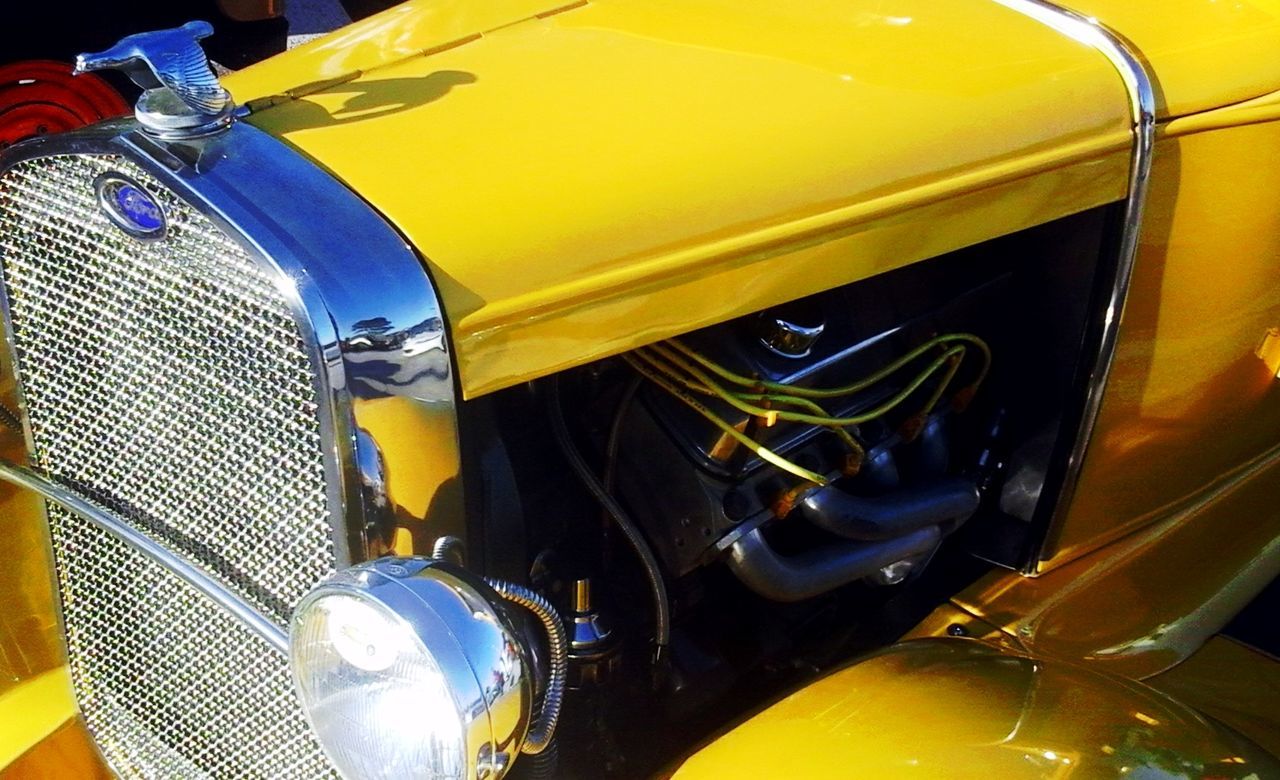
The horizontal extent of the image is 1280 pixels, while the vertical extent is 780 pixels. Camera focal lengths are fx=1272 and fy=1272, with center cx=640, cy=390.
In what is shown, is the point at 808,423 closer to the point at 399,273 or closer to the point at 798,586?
the point at 798,586

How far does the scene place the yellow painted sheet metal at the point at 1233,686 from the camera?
62.4 inches

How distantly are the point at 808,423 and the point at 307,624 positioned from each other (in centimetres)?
69

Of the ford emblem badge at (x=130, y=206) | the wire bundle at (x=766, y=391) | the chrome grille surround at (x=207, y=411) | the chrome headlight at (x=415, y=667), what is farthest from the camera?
the wire bundle at (x=766, y=391)

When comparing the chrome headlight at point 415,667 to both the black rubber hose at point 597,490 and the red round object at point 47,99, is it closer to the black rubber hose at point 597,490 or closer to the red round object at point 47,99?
the black rubber hose at point 597,490

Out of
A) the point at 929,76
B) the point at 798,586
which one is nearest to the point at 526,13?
the point at 929,76

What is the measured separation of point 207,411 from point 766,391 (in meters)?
0.63

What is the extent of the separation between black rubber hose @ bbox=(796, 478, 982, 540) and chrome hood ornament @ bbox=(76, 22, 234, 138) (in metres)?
0.85

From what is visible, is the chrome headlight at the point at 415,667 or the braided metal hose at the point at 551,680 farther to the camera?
the braided metal hose at the point at 551,680

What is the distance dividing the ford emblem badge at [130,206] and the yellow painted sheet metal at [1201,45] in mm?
1191

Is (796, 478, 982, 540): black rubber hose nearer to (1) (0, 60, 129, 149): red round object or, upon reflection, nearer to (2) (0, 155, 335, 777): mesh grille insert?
(2) (0, 155, 335, 777): mesh grille insert

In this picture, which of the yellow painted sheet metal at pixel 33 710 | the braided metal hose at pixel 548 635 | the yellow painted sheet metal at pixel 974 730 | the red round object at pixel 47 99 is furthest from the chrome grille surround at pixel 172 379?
the red round object at pixel 47 99

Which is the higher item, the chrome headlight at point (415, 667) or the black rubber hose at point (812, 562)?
the chrome headlight at point (415, 667)

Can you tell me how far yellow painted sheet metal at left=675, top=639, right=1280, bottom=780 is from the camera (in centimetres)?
127

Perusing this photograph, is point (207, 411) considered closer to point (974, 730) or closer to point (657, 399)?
point (657, 399)
